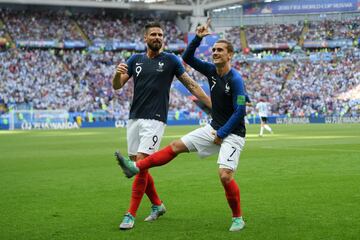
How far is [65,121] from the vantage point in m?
53.7

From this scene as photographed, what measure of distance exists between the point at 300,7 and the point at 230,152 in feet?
237

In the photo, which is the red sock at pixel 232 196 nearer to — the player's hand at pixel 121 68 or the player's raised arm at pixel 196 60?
the player's raised arm at pixel 196 60

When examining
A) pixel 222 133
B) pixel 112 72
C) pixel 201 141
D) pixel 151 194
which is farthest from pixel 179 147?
pixel 112 72

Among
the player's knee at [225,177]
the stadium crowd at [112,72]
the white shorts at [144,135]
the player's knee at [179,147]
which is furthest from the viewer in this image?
the stadium crowd at [112,72]

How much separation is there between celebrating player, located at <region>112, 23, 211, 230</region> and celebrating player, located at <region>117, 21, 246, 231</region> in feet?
1.20

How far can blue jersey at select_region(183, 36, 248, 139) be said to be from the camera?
762cm

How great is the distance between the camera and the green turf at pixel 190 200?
7.31 metres

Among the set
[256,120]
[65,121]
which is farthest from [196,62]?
[256,120]

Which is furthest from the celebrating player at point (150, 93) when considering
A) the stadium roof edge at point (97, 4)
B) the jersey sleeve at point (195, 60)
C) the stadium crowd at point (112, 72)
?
the stadium roof edge at point (97, 4)

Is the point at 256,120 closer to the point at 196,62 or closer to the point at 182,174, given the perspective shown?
the point at 182,174

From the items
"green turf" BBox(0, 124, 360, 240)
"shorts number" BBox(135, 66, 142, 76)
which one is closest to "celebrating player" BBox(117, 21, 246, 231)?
"green turf" BBox(0, 124, 360, 240)

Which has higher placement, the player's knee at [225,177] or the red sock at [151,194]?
the player's knee at [225,177]

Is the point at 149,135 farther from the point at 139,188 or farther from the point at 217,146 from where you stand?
the point at 217,146

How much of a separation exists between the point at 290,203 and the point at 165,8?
64.6 m
